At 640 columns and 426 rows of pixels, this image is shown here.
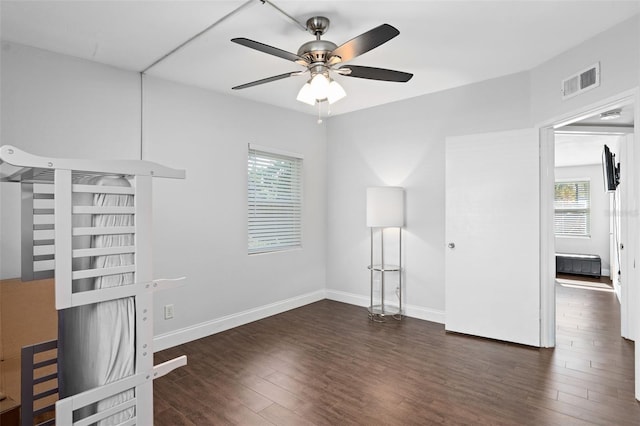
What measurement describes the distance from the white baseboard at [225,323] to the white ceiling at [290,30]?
2525 mm

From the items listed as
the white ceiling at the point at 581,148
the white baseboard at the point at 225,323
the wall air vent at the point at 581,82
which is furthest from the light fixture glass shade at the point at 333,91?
the white ceiling at the point at 581,148

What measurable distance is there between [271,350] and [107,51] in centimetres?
295

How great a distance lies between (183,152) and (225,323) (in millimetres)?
1896

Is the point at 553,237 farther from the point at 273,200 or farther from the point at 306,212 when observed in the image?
the point at 273,200

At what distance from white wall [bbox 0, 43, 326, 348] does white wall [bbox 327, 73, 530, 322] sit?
1.54 feet

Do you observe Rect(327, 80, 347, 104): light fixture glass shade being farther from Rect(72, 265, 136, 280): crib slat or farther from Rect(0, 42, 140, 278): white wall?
Rect(0, 42, 140, 278): white wall

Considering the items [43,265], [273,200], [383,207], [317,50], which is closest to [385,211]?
[383,207]

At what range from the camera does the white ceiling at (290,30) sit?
225 cm

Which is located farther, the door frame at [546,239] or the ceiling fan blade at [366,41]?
the door frame at [546,239]

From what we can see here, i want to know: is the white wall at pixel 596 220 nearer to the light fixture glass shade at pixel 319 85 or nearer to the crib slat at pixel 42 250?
the light fixture glass shade at pixel 319 85

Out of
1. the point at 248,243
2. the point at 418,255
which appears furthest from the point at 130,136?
the point at 418,255

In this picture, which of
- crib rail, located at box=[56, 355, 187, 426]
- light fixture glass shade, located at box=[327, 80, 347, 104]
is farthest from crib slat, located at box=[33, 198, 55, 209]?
light fixture glass shade, located at box=[327, 80, 347, 104]

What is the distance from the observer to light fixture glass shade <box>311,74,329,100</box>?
7.82ft

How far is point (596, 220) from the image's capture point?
7.32 meters
